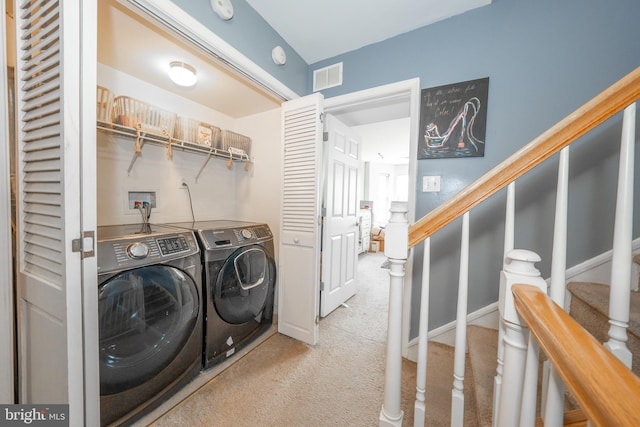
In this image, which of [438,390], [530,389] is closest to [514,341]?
[530,389]

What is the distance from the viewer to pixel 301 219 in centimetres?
194

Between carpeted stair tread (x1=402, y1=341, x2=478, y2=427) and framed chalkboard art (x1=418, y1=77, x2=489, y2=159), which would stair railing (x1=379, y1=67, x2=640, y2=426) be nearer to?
carpeted stair tread (x1=402, y1=341, x2=478, y2=427)

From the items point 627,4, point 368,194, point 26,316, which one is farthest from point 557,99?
point 368,194

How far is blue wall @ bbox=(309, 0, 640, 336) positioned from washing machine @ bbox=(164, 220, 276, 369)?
1230mm

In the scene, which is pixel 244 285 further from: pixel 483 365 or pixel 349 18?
pixel 349 18

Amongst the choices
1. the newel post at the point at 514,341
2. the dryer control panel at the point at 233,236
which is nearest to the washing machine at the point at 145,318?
the dryer control panel at the point at 233,236

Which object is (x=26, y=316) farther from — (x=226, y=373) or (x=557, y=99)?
(x=557, y=99)

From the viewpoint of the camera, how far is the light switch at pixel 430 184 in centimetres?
167

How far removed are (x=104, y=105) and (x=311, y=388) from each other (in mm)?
2275

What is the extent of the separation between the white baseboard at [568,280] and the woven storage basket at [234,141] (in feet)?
7.76

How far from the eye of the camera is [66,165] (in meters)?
0.83

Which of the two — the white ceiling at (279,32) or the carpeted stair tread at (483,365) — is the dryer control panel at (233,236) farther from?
the carpeted stair tread at (483,365)

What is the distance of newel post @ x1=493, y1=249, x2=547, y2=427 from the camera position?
55 centimetres

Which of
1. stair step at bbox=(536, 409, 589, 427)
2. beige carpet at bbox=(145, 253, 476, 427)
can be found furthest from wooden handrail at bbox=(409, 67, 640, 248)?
beige carpet at bbox=(145, 253, 476, 427)
